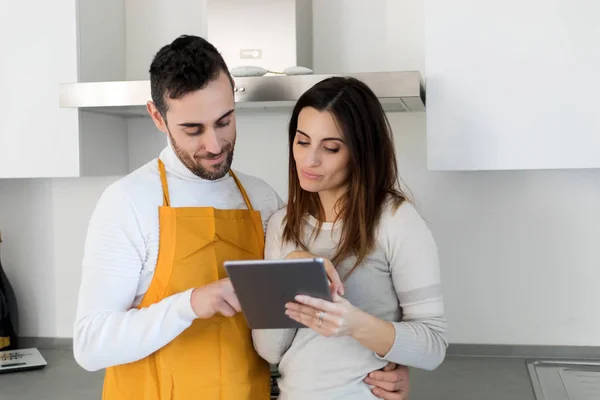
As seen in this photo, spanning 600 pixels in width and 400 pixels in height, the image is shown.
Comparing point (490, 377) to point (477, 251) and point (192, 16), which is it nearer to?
point (477, 251)

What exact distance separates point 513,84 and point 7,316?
1601 mm

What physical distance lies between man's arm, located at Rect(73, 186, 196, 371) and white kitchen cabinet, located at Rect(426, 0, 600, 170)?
0.71 meters

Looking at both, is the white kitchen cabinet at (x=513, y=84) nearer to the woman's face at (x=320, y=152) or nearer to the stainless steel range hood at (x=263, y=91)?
the stainless steel range hood at (x=263, y=91)

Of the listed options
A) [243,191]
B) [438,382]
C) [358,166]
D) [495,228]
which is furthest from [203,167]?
[495,228]

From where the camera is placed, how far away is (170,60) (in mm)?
1434

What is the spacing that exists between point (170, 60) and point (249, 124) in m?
0.82

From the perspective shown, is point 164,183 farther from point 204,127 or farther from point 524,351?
point 524,351

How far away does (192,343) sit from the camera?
58.0 inches

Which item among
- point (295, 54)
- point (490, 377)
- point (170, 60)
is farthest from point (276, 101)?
point (490, 377)

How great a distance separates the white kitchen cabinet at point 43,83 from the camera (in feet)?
6.50

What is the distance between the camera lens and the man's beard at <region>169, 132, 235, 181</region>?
4.82 ft

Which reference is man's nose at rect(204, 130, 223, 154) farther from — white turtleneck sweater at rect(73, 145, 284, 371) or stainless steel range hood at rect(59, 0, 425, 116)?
stainless steel range hood at rect(59, 0, 425, 116)

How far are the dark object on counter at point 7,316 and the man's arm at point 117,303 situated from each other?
3.37 feet

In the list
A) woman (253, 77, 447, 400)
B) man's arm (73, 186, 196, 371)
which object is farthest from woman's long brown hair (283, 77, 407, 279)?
Result: man's arm (73, 186, 196, 371)
